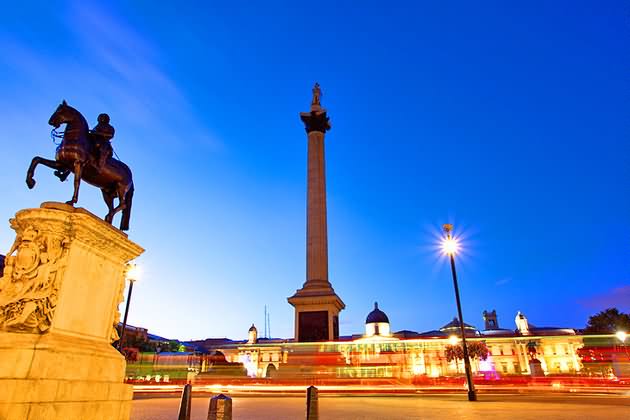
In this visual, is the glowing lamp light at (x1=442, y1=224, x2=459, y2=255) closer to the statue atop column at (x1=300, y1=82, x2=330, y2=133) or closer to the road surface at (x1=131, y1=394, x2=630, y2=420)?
the road surface at (x1=131, y1=394, x2=630, y2=420)

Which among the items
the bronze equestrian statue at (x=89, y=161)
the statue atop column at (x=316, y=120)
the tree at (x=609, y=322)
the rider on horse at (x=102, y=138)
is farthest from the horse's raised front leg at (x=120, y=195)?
the tree at (x=609, y=322)

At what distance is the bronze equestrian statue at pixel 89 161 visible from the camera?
6328 millimetres

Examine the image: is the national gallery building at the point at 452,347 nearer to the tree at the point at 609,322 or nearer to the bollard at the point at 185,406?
the tree at the point at 609,322

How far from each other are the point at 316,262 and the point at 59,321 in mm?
31244

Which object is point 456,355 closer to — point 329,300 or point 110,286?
point 329,300

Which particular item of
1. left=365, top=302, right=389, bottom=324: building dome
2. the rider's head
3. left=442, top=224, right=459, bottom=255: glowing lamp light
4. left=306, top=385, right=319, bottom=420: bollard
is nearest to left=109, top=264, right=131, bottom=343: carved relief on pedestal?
the rider's head

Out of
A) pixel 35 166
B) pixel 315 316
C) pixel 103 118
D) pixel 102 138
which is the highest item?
pixel 103 118

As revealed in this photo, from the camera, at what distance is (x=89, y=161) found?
660 centimetres

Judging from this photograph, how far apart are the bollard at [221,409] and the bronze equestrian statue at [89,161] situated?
11.9ft

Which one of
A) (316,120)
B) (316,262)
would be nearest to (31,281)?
(316,262)

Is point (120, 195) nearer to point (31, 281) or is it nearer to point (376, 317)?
point (31, 281)

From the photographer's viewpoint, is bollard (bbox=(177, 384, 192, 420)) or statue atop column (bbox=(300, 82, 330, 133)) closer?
bollard (bbox=(177, 384, 192, 420))

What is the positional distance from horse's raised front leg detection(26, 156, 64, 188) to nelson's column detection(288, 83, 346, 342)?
86.1 ft

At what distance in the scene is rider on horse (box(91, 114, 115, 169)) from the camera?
6.84m
